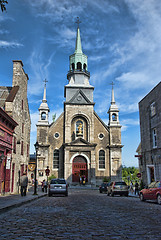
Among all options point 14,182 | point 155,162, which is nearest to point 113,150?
point 155,162

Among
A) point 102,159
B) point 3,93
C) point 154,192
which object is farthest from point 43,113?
point 154,192

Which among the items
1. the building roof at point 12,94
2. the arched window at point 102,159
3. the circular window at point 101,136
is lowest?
the arched window at point 102,159

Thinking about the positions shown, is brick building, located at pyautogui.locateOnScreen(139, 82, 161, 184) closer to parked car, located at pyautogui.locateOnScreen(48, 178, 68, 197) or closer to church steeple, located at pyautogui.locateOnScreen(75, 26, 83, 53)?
parked car, located at pyautogui.locateOnScreen(48, 178, 68, 197)

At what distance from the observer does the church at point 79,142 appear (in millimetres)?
37562

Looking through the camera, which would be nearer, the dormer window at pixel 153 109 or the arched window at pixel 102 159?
the dormer window at pixel 153 109

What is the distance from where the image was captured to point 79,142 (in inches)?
1489

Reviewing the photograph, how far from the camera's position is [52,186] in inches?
781

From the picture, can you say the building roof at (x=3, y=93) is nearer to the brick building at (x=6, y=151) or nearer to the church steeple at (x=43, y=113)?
the brick building at (x=6, y=151)

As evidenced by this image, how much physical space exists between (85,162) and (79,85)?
13471 mm

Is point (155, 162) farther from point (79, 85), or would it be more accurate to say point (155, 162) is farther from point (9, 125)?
point (79, 85)

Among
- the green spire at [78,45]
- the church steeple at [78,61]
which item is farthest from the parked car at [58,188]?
the green spire at [78,45]

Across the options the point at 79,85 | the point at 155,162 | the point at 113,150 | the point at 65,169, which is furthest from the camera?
the point at 79,85

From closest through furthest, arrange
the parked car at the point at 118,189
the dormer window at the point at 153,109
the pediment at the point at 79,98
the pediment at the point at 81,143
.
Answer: the parked car at the point at 118,189, the dormer window at the point at 153,109, the pediment at the point at 81,143, the pediment at the point at 79,98

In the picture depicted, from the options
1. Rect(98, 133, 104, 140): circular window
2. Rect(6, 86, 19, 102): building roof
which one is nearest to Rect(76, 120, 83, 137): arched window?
Rect(98, 133, 104, 140): circular window
